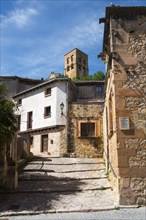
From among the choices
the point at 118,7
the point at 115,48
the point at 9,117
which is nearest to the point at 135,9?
the point at 118,7

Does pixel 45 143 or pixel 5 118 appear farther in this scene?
pixel 45 143

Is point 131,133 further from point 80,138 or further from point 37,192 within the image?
point 80,138

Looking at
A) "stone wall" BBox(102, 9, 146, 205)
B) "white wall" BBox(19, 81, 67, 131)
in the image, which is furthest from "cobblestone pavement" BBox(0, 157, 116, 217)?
"white wall" BBox(19, 81, 67, 131)

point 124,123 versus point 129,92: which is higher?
point 129,92

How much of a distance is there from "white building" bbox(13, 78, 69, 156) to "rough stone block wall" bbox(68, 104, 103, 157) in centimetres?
53

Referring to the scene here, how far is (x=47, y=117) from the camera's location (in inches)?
806

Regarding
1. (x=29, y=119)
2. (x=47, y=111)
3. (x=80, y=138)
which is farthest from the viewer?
(x=29, y=119)

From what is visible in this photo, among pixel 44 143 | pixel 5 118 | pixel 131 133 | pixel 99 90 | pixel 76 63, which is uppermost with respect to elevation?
pixel 76 63

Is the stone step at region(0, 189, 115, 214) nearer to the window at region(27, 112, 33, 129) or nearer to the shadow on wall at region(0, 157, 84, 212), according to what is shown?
the shadow on wall at region(0, 157, 84, 212)

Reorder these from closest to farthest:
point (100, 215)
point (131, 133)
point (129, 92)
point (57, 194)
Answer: point (100, 215) → point (131, 133) → point (129, 92) → point (57, 194)

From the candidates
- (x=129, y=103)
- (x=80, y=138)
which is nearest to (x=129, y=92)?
(x=129, y=103)

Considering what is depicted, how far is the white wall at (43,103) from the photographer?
19594 millimetres

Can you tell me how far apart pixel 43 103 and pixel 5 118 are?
47.0ft

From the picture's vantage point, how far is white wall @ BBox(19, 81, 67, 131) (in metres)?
19.6
